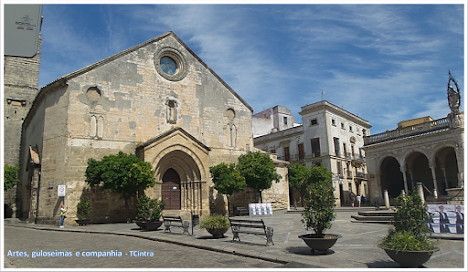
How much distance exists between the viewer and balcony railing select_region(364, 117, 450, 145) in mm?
27875

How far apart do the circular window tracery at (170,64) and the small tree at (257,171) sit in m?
7.64

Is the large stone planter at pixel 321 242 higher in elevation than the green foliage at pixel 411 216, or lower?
lower

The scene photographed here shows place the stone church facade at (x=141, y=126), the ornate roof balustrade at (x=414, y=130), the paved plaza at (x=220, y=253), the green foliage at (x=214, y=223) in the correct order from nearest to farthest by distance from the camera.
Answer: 1. the paved plaza at (x=220, y=253)
2. the green foliage at (x=214, y=223)
3. the stone church facade at (x=141, y=126)
4. the ornate roof balustrade at (x=414, y=130)

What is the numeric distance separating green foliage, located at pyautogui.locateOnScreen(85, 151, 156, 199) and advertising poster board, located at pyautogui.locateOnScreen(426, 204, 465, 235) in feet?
44.2

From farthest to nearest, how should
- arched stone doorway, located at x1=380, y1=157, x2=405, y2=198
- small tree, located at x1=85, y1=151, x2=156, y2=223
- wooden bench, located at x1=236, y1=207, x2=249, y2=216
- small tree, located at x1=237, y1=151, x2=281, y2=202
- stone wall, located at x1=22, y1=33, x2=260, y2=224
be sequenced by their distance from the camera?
arched stone doorway, located at x1=380, y1=157, x2=405, y2=198, small tree, located at x1=237, y1=151, x2=281, y2=202, wooden bench, located at x1=236, y1=207, x2=249, y2=216, stone wall, located at x1=22, y1=33, x2=260, y2=224, small tree, located at x1=85, y1=151, x2=156, y2=223

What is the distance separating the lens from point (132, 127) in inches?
867

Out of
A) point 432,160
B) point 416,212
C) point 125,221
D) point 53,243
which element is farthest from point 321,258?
point 432,160

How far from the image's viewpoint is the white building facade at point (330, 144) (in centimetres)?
3934

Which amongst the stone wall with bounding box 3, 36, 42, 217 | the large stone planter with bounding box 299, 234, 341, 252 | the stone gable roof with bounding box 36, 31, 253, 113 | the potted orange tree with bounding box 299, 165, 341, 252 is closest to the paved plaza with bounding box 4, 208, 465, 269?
the large stone planter with bounding box 299, 234, 341, 252

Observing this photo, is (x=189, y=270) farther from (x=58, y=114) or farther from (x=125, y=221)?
(x=58, y=114)

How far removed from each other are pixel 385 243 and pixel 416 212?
50.5 inches

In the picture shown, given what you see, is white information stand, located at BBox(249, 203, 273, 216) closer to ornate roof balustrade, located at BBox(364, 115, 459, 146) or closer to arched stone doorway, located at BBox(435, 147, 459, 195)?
ornate roof balustrade, located at BBox(364, 115, 459, 146)

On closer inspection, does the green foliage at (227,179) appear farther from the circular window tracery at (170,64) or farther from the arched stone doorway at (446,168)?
the arched stone doorway at (446,168)

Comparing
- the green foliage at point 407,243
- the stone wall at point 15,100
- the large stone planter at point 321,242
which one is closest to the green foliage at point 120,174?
the large stone planter at point 321,242
